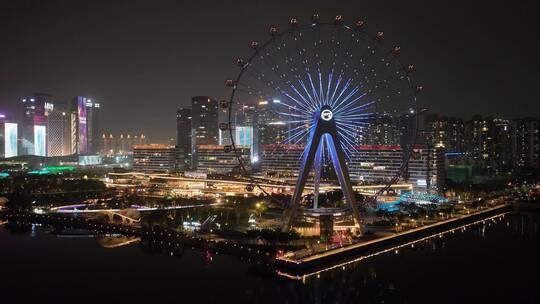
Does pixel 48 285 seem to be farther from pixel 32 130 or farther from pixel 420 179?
pixel 32 130

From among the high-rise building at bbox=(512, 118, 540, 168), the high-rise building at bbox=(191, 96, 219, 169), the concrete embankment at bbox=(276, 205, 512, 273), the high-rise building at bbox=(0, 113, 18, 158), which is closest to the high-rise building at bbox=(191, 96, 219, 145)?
the high-rise building at bbox=(191, 96, 219, 169)

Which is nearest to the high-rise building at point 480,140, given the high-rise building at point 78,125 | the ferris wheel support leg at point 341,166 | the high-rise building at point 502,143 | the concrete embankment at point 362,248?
the high-rise building at point 502,143

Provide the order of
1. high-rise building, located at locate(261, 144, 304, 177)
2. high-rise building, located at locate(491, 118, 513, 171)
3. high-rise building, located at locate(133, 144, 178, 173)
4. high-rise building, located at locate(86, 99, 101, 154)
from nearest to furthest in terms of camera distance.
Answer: high-rise building, located at locate(261, 144, 304, 177) < high-rise building, located at locate(491, 118, 513, 171) < high-rise building, located at locate(133, 144, 178, 173) < high-rise building, located at locate(86, 99, 101, 154)

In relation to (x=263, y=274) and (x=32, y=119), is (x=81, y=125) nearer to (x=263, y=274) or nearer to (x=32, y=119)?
(x=32, y=119)

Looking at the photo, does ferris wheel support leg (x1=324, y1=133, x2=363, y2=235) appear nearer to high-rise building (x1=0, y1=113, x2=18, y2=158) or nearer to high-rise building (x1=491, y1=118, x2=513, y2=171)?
high-rise building (x1=491, y1=118, x2=513, y2=171)

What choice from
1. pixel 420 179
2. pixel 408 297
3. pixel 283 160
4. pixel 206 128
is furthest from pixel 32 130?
pixel 408 297

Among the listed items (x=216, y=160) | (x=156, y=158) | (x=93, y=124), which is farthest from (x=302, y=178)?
(x=93, y=124)

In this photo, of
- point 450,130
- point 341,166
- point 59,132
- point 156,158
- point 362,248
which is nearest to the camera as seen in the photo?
point 362,248
